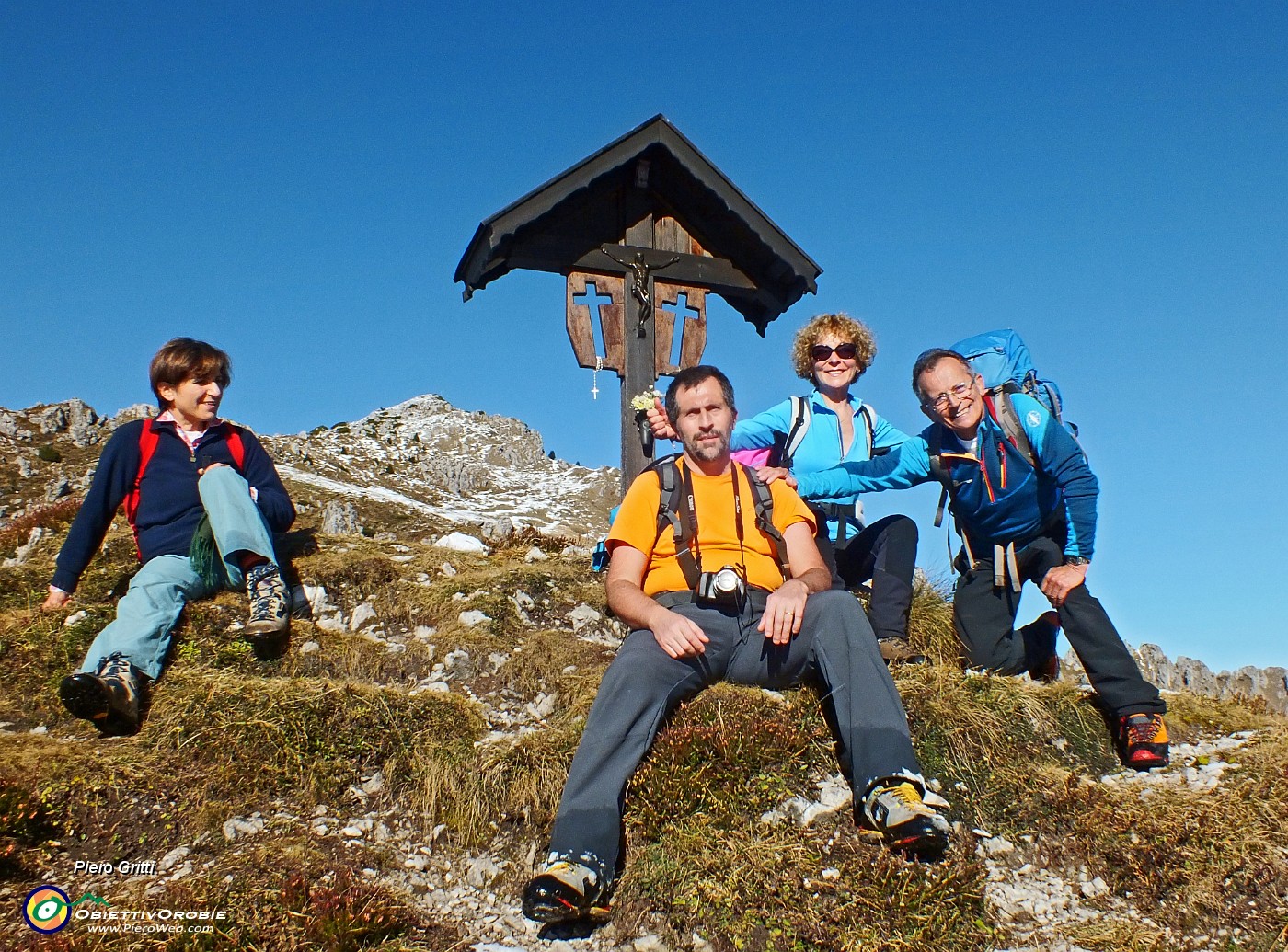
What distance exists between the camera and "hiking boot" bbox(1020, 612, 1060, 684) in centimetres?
630

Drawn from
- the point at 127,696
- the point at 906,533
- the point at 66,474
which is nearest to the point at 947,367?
the point at 906,533

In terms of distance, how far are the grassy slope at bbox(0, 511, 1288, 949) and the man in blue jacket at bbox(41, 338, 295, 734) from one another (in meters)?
0.32

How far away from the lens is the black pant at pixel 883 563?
610 cm

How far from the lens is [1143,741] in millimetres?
5094

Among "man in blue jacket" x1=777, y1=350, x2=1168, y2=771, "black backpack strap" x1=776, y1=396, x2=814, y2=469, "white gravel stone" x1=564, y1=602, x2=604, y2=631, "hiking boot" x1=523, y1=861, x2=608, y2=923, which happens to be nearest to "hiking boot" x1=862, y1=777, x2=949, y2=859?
"hiking boot" x1=523, y1=861, x2=608, y2=923

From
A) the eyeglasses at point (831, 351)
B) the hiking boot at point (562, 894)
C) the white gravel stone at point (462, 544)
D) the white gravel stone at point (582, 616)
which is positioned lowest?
the hiking boot at point (562, 894)

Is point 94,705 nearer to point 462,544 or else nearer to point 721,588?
point 721,588

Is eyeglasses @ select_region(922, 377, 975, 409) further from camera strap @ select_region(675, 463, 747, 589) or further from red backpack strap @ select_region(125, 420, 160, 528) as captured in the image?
red backpack strap @ select_region(125, 420, 160, 528)

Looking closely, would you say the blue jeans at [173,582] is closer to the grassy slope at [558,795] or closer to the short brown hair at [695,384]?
the grassy slope at [558,795]

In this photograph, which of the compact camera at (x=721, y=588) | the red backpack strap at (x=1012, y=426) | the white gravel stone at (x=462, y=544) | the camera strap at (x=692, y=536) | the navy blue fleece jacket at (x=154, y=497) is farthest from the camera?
the white gravel stone at (x=462, y=544)

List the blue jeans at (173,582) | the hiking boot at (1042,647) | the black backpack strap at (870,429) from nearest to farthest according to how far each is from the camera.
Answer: the blue jeans at (173,582)
the hiking boot at (1042,647)
the black backpack strap at (870,429)

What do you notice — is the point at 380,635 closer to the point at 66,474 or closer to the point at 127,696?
the point at 127,696

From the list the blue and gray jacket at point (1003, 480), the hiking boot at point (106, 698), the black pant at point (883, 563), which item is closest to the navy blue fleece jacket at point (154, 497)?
the hiking boot at point (106, 698)

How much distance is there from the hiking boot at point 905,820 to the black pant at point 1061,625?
211cm
